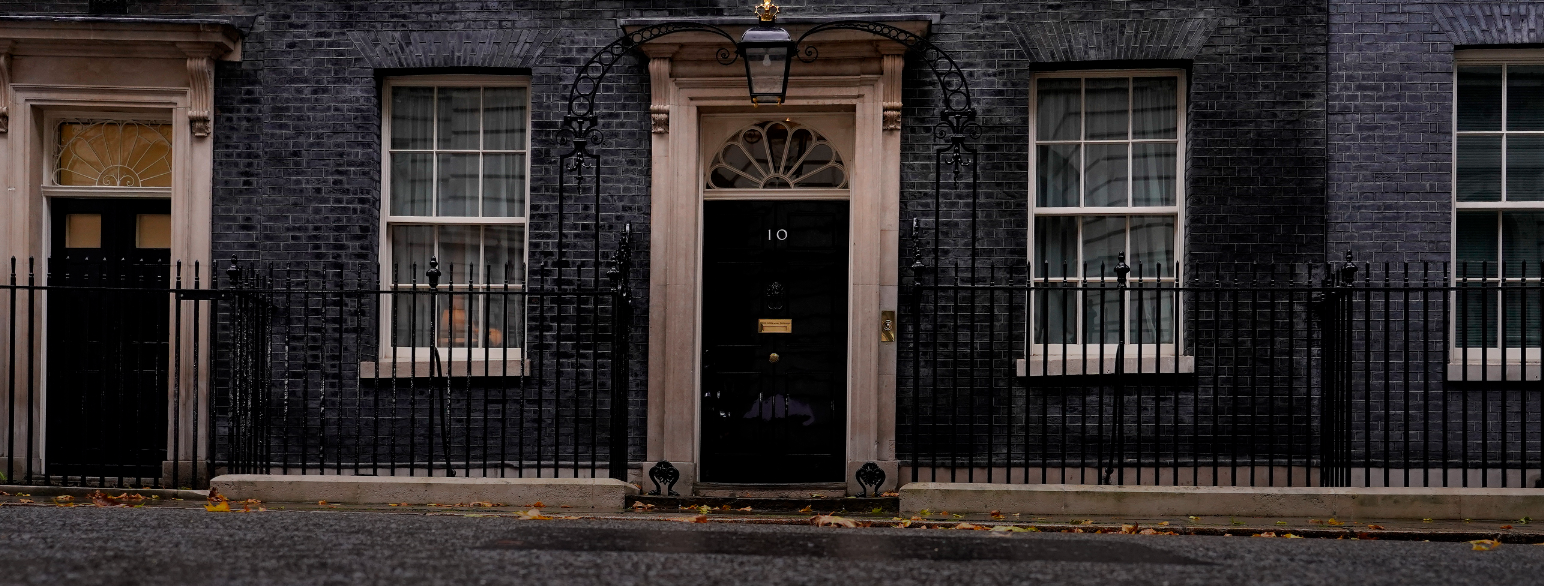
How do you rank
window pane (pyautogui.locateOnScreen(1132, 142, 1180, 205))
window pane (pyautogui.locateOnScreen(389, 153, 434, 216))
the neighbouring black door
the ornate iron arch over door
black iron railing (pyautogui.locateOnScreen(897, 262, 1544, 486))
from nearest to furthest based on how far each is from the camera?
black iron railing (pyautogui.locateOnScreen(897, 262, 1544, 486)), the ornate iron arch over door, window pane (pyautogui.locateOnScreen(1132, 142, 1180, 205)), the neighbouring black door, window pane (pyautogui.locateOnScreen(389, 153, 434, 216))

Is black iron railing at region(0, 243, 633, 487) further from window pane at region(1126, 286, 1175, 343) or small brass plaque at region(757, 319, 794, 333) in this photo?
window pane at region(1126, 286, 1175, 343)

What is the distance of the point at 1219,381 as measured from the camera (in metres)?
10.2

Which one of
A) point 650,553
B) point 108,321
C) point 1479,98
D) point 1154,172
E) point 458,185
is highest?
point 1479,98

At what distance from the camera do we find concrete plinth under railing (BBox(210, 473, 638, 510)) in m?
8.84

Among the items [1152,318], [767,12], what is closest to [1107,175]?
[1152,318]

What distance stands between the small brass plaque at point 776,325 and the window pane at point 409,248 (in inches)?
102

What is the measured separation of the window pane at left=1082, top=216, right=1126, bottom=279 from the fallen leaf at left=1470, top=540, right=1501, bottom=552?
3316 millimetres

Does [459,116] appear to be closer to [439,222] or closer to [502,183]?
[502,183]

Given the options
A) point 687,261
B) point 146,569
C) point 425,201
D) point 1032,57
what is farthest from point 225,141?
point 1032,57

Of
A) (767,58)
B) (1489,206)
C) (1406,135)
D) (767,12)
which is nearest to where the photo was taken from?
(767,58)

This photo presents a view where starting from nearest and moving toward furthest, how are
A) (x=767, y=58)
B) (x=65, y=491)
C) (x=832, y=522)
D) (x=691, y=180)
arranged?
(x=832, y=522)
(x=767, y=58)
(x=65, y=491)
(x=691, y=180)

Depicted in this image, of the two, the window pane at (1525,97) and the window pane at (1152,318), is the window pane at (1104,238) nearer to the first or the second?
the window pane at (1152,318)

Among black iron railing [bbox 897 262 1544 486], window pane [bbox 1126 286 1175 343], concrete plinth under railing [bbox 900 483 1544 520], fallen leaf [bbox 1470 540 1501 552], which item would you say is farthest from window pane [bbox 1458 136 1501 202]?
fallen leaf [bbox 1470 540 1501 552]

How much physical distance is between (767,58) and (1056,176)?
2617mm
